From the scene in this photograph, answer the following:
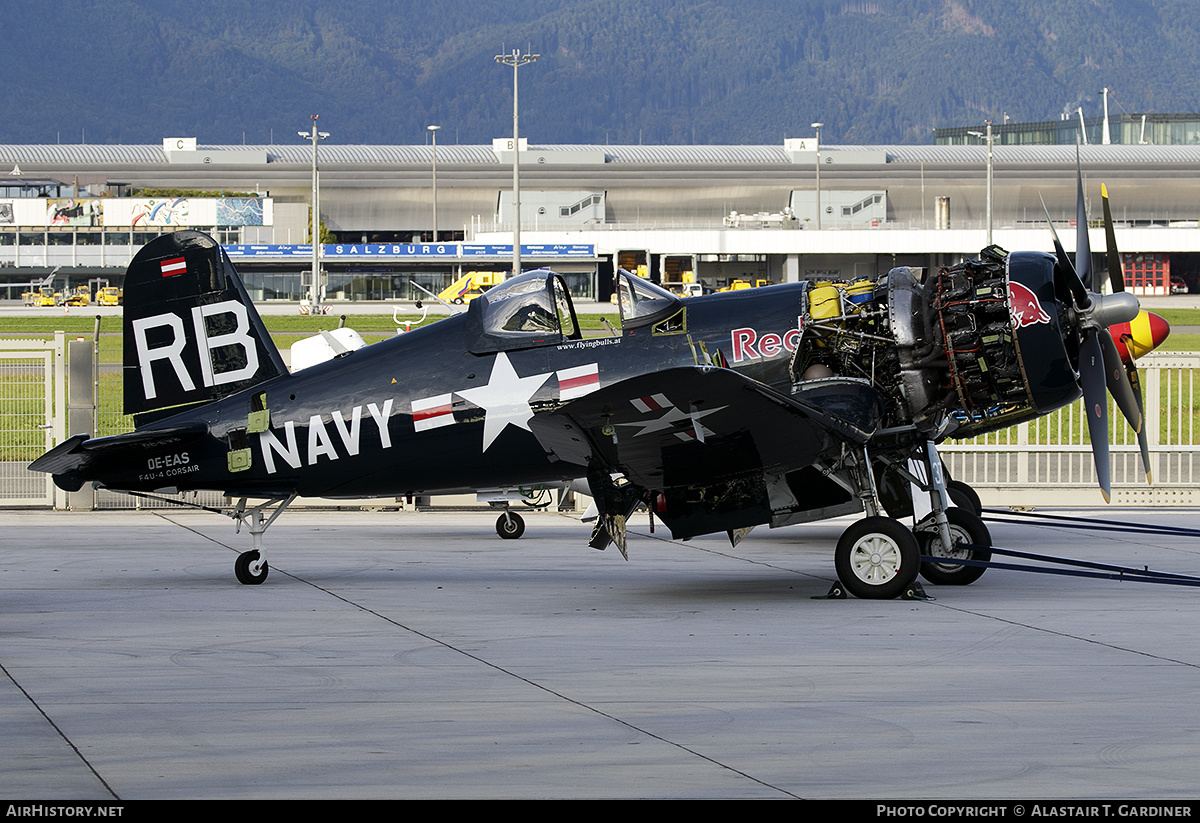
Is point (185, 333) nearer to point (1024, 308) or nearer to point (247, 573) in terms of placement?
point (247, 573)

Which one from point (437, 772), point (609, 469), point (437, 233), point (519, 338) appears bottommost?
point (437, 772)

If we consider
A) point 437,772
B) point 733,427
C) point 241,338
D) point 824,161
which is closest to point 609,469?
point 733,427

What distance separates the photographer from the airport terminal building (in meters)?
103

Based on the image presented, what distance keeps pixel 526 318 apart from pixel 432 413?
1.13 m

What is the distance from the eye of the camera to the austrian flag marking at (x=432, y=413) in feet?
36.5

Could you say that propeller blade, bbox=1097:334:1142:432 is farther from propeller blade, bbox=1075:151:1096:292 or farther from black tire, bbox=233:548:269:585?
black tire, bbox=233:548:269:585

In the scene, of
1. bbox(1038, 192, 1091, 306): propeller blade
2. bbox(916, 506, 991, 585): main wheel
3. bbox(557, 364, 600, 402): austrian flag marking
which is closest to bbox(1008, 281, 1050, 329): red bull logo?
bbox(1038, 192, 1091, 306): propeller blade

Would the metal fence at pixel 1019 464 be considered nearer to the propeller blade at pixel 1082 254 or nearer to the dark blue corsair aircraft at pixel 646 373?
the propeller blade at pixel 1082 254

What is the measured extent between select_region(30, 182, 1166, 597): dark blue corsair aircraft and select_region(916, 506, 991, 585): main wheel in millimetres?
24

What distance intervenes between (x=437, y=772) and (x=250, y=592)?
5708 millimetres

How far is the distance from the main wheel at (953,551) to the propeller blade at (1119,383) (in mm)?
1610

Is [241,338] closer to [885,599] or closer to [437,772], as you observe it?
[885,599]

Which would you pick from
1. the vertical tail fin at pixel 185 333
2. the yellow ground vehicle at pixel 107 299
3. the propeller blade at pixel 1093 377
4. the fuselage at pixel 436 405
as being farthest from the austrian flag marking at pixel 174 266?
the yellow ground vehicle at pixel 107 299

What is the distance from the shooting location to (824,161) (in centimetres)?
12694
